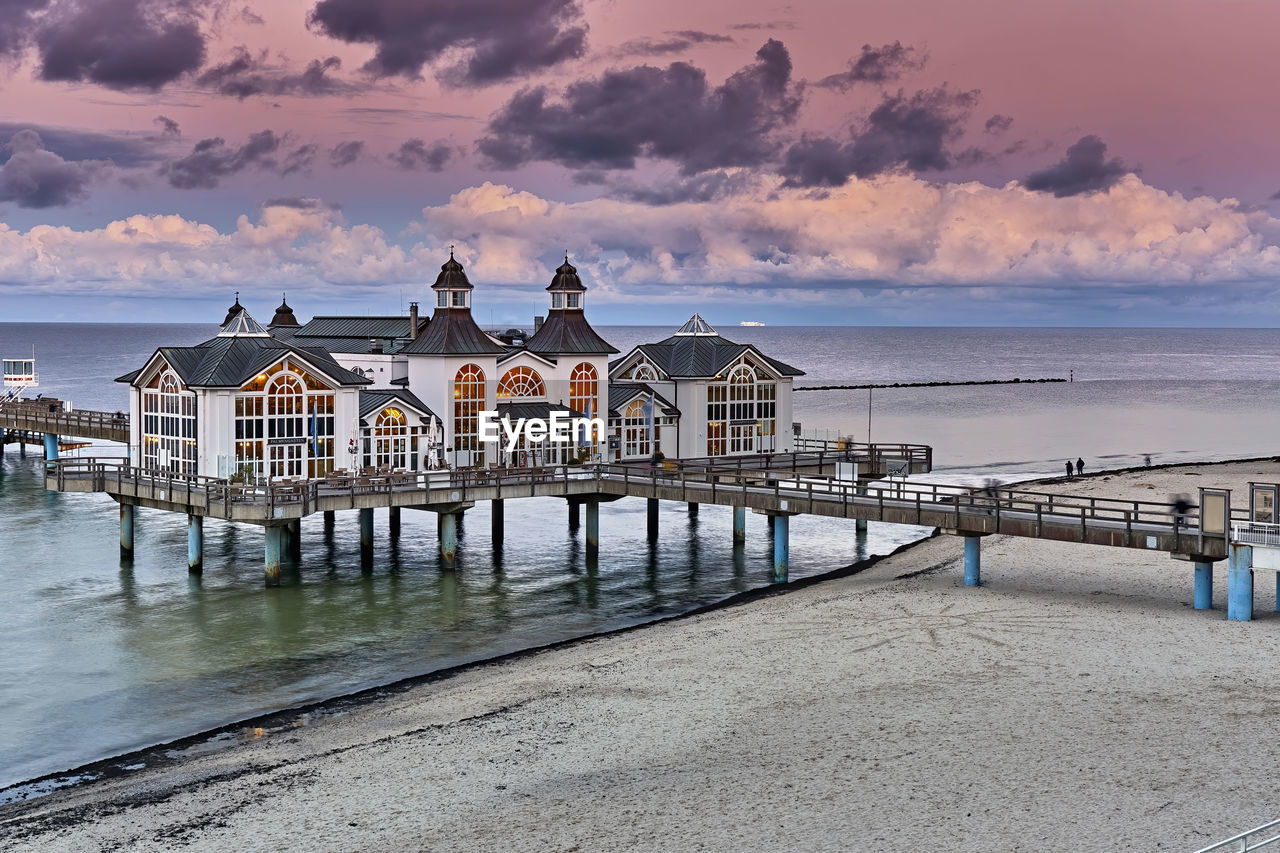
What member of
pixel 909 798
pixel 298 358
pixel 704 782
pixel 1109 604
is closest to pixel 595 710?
pixel 704 782

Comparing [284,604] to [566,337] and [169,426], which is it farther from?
[566,337]

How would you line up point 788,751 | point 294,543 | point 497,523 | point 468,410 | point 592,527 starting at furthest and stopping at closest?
1. point 497,523
2. point 468,410
3. point 294,543
4. point 592,527
5. point 788,751

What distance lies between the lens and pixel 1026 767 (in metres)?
24.0

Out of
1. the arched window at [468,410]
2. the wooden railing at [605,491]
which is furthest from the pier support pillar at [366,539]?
the arched window at [468,410]

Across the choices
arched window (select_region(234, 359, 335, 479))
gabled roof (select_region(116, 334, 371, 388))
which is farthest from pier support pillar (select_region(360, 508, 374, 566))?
gabled roof (select_region(116, 334, 371, 388))

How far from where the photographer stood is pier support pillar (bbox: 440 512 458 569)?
164ft

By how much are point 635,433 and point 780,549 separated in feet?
43.6

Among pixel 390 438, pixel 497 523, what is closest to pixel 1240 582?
pixel 497 523

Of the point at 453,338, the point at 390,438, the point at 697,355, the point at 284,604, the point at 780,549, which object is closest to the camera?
the point at 284,604

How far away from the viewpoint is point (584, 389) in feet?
193

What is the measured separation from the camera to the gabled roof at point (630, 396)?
5869cm

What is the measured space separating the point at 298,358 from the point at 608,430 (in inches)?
594

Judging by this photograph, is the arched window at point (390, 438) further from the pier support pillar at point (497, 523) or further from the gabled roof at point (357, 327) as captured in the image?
the gabled roof at point (357, 327)

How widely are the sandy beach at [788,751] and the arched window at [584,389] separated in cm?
2218
